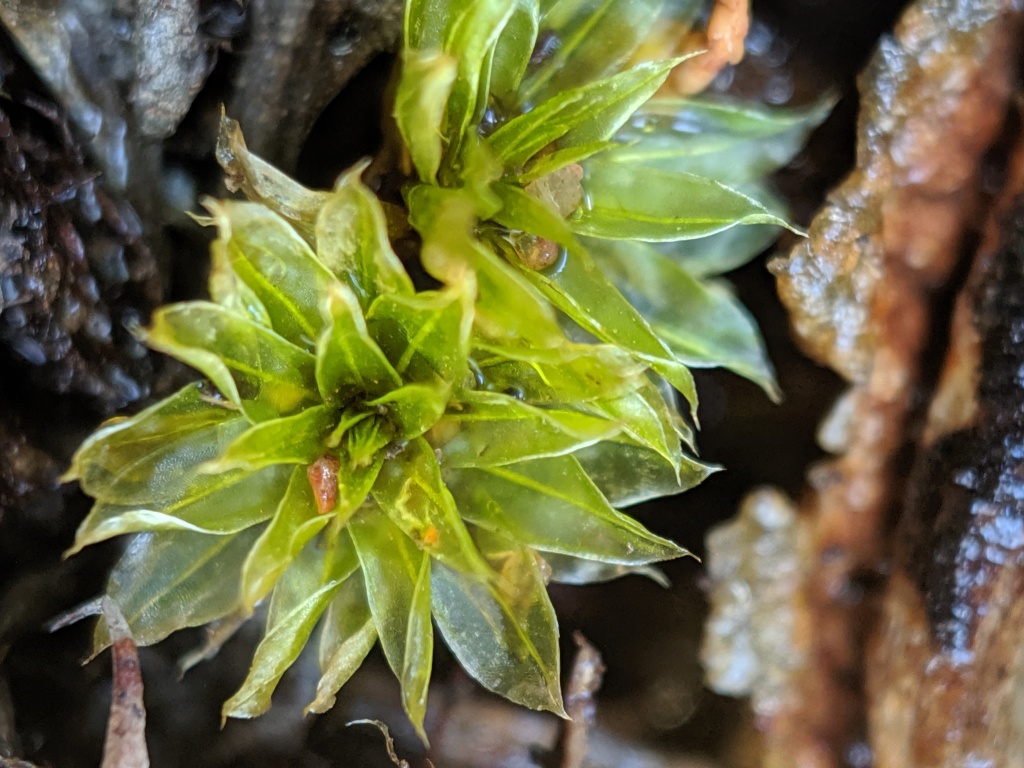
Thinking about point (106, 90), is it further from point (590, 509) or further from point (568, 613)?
point (568, 613)

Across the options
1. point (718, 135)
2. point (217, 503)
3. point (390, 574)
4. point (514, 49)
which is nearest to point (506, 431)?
point (390, 574)

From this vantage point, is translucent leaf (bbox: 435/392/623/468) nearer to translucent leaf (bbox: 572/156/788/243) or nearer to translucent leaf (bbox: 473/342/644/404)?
translucent leaf (bbox: 473/342/644/404)

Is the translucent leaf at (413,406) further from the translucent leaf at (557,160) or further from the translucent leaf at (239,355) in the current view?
the translucent leaf at (557,160)

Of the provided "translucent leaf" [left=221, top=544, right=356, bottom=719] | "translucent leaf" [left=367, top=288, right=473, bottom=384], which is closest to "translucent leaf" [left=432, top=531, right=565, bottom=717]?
"translucent leaf" [left=221, top=544, right=356, bottom=719]

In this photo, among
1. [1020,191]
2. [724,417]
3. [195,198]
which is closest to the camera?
[195,198]

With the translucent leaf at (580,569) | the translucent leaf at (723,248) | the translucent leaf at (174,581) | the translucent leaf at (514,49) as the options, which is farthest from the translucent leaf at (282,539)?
the translucent leaf at (723,248)

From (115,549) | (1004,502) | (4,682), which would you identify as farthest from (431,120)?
(1004,502)

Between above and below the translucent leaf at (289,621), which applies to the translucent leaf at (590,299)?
above
